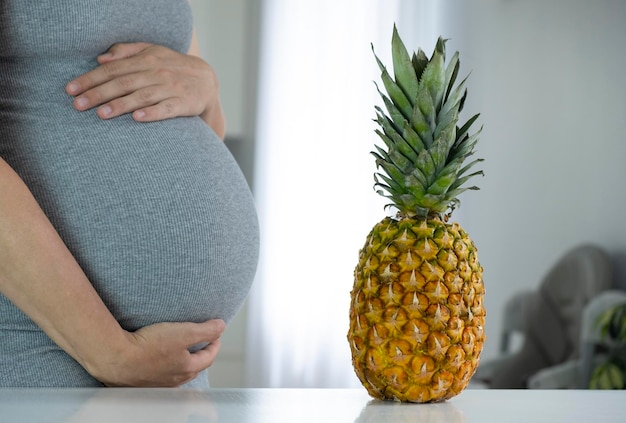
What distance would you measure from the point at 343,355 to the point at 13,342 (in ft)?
10.4

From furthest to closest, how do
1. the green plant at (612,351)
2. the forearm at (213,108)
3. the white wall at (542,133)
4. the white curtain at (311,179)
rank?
the white curtain at (311,179), the white wall at (542,133), the green plant at (612,351), the forearm at (213,108)

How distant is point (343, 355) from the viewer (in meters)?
3.87

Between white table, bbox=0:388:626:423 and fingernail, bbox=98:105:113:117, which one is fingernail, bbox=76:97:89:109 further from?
white table, bbox=0:388:626:423

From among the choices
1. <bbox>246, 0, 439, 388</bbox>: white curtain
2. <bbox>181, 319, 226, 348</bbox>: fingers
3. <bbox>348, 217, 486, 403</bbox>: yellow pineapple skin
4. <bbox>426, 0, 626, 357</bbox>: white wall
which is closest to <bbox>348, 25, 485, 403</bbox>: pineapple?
<bbox>348, 217, 486, 403</bbox>: yellow pineapple skin

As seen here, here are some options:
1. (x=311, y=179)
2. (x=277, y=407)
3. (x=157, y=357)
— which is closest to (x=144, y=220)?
(x=157, y=357)

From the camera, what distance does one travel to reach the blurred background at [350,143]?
11.8 ft

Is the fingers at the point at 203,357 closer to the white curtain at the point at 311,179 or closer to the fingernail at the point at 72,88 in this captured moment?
the fingernail at the point at 72,88

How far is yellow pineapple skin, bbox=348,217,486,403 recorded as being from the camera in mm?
654

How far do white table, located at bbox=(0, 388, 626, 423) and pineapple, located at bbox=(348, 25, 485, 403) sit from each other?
34 mm

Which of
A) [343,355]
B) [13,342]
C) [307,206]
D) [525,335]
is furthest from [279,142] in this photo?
[13,342]

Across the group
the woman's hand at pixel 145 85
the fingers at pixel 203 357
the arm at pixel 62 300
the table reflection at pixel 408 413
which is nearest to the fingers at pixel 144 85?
the woman's hand at pixel 145 85

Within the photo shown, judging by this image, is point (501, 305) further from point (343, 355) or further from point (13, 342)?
point (13, 342)

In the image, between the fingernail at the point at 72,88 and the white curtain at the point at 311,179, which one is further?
the white curtain at the point at 311,179

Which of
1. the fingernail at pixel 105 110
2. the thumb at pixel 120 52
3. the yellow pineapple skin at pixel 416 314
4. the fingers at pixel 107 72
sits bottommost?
the yellow pineapple skin at pixel 416 314
